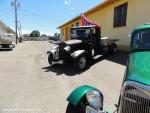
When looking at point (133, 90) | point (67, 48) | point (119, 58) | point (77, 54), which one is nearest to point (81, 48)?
point (67, 48)

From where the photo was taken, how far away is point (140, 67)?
12.0 ft

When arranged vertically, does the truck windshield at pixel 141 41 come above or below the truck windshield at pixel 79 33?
below

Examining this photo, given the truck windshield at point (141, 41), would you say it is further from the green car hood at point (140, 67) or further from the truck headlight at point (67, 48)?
the truck headlight at point (67, 48)

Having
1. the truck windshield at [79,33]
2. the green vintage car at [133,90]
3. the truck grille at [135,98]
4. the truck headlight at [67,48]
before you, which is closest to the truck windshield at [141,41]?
the green vintage car at [133,90]

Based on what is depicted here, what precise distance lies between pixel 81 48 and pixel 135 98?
8.58m

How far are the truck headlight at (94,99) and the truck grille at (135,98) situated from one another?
2.53 ft

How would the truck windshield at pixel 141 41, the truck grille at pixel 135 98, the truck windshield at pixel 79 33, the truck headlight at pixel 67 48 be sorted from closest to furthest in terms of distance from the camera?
the truck grille at pixel 135 98, the truck windshield at pixel 141 41, the truck headlight at pixel 67 48, the truck windshield at pixel 79 33

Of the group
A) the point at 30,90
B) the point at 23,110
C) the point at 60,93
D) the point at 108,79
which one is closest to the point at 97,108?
the point at 23,110

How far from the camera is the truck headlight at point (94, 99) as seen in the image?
4.13 meters

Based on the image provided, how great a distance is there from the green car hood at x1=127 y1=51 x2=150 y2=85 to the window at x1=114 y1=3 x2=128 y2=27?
11457mm

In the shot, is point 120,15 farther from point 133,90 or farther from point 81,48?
point 133,90

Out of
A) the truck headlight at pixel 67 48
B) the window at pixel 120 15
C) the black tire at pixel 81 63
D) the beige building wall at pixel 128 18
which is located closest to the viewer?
the black tire at pixel 81 63

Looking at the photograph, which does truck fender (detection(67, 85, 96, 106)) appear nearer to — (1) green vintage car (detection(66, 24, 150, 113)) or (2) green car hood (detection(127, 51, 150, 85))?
(1) green vintage car (detection(66, 24, 150, 113))

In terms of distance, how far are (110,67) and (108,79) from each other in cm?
216
